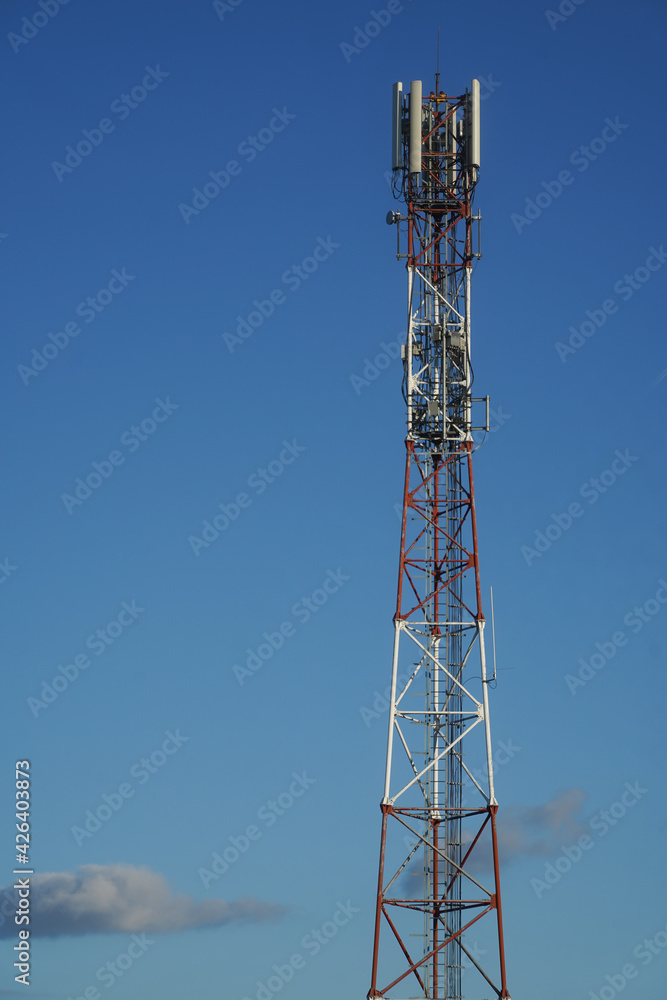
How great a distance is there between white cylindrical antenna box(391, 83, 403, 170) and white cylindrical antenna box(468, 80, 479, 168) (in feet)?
10.9

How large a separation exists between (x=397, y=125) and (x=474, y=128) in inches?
148

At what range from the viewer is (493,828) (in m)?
79.8

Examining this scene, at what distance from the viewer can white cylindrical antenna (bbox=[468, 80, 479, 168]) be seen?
3425 inches

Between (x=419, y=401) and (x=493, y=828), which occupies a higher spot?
(x=419, y=401)

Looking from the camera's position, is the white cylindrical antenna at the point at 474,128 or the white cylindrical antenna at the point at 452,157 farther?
the white cylindrical antenna at the point at 452,157

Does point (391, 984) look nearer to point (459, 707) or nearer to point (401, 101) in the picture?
point (459, 707)

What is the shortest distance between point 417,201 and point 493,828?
29741mm

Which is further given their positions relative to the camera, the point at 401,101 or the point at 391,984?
the point at 401,101

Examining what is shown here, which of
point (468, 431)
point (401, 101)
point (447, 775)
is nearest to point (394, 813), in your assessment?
point (447, 775)

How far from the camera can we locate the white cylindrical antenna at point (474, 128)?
8700 cm

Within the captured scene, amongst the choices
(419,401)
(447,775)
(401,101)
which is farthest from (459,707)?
(401,101)

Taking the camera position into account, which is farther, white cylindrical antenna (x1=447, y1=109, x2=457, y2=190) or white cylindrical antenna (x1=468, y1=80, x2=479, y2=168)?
white cylindrical antenna (x1=447, y1=109, x2=457, y2=190)

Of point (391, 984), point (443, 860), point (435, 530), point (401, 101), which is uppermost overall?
point (401, 101)

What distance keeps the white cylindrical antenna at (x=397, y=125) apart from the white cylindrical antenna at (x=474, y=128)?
331cm
